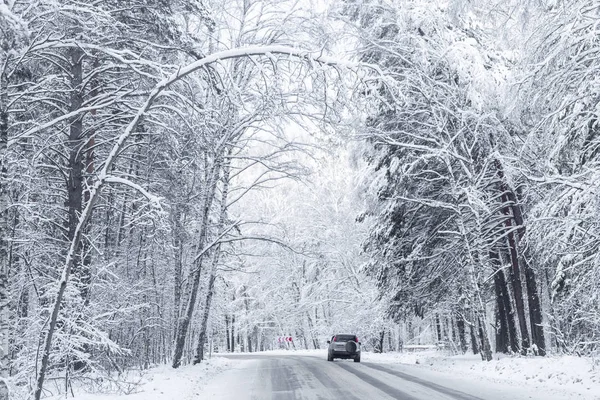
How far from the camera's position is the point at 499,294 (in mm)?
19547

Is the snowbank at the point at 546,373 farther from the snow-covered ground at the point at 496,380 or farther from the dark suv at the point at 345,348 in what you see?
the dark suv at the point at 345,348

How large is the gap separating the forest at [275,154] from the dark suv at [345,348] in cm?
478

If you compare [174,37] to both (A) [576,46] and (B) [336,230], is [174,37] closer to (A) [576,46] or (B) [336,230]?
(A) [576,46]

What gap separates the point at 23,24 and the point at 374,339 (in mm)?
35886

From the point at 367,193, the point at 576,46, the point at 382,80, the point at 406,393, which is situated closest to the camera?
the point at 382,80

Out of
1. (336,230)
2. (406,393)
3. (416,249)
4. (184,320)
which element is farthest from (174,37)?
(336,230)

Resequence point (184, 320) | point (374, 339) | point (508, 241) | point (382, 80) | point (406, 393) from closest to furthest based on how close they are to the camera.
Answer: point (382, 80)
point (406, 393)
point (184, 320)
point (508, 241)
point (374, 339)

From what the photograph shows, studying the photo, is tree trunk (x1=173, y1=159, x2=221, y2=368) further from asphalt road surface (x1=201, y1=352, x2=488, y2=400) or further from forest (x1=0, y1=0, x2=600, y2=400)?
asphalt road surface (x1=201, y1=352, x2=488, y2=400)

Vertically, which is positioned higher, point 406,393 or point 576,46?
point 576,46

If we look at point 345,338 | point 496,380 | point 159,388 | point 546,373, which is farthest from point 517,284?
point 159,388

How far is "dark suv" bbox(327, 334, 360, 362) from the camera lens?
2436 cm

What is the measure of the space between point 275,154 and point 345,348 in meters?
11.0

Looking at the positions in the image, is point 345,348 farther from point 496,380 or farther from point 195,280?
point 496,380

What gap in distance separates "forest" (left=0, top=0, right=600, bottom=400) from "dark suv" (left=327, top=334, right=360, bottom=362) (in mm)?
4779
